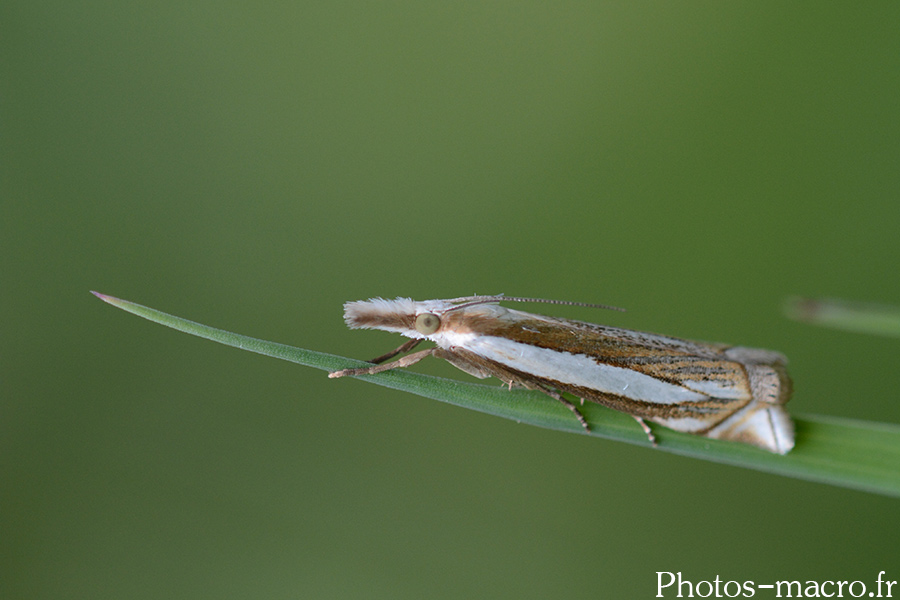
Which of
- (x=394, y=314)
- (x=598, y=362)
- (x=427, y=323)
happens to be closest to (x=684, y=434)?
(x=598, y=362)

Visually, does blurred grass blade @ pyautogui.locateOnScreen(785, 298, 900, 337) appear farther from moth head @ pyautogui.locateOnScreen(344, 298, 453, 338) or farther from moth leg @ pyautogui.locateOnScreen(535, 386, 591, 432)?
moth head @ pyautogui.locateOnScreen(344, 298, 453, 338)

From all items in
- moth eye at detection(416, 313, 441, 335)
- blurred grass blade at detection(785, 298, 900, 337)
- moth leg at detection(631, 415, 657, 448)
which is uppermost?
→ moth eye at detection(416, 313, 441, 335)

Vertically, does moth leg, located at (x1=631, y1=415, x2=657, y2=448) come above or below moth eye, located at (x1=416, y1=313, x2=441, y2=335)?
below

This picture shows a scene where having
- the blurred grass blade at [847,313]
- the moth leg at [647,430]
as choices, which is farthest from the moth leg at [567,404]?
the blurred grass blade at [847,313]

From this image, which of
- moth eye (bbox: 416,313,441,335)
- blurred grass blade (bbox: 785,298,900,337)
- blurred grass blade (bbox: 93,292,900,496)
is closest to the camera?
blurred grass blade (bbox: 785,298,900,337)

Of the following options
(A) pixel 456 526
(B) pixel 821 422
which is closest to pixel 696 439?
(B) pixel 821 422

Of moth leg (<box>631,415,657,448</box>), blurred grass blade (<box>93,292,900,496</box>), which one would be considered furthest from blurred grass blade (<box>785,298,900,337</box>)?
moth leg (<box>631,415,657,448</box>)

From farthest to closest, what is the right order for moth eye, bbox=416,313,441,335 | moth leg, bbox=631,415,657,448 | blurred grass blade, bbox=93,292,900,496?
moth eye, bbox=416,313,441,335
moth leg, bbox=631,415,657,448
blurred grass blade, bbox=93,292,900,496
